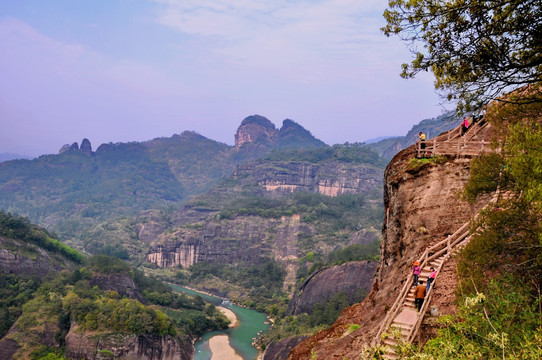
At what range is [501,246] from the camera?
902cm

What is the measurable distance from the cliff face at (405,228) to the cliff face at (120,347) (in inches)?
1450

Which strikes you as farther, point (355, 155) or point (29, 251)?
point (355, 155)

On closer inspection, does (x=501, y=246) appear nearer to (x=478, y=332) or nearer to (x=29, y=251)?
(x=478, y=332)

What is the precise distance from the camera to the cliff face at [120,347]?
45000 mm

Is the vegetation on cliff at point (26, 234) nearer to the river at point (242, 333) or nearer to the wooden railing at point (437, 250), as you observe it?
the river at point (242, 333)

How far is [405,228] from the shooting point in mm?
16938

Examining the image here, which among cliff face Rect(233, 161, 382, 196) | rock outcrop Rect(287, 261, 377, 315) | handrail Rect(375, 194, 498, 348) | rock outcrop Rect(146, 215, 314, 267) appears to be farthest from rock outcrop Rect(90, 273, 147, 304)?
cliff face Rect(233, 161, 382, 196)

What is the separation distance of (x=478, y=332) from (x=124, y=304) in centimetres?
5065

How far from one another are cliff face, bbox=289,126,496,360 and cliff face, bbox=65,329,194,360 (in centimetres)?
3683

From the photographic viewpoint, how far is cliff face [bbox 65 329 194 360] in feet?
148

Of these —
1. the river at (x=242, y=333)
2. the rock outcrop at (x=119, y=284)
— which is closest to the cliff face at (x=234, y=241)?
the river at (x=242, y=333)

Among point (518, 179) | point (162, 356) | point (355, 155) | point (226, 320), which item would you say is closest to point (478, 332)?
point (518, 179)

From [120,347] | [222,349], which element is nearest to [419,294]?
[120,347]

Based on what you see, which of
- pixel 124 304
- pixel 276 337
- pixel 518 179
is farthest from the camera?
pixel 276 337
